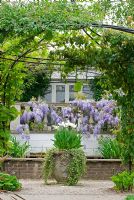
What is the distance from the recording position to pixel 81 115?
60.3 feet

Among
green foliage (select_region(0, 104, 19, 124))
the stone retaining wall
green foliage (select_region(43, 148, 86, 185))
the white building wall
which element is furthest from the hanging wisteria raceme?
green foliage (select_region(0, 104, 19, 124))

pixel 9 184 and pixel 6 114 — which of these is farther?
pixel 9 184

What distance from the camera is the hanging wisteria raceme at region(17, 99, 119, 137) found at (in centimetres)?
1806

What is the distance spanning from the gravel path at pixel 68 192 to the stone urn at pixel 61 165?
209 millimetres

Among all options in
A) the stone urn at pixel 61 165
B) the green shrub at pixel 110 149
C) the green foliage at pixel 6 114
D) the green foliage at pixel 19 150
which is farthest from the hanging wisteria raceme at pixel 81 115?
the green foliage at pixel 6 114

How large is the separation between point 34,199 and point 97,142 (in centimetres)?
663

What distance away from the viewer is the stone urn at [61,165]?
45.5ft

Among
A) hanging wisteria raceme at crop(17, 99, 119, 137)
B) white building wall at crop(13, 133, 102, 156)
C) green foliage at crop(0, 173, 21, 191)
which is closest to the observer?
green foliage at crop(0, 173, 21, 191)

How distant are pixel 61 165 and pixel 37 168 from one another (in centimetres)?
191

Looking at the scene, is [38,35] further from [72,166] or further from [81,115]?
[81,115]

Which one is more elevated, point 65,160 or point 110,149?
Result: point 110,149

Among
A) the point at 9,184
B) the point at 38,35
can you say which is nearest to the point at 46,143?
the point at 9,184

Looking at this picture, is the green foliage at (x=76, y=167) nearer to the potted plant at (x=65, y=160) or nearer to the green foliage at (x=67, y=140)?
the potted plant at (x=65, y=160)

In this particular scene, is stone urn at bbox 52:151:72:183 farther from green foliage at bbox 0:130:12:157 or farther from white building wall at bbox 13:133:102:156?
white building wall at bbox 13:133:102:156
